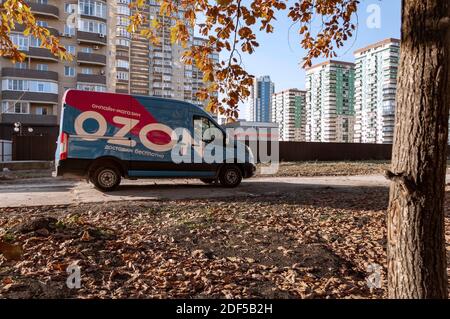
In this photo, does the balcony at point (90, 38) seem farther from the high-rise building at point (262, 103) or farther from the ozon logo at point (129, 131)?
the high-rise building at point (262, 103)

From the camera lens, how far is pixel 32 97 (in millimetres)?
42781

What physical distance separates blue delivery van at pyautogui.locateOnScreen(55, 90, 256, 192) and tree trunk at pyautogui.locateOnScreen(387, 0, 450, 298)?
838cm

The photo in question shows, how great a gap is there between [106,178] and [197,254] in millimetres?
6433

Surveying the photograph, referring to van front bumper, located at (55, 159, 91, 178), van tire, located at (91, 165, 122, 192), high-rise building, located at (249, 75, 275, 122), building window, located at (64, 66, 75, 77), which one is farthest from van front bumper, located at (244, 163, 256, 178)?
high-rise building, located at (249, 75, 275, 122)

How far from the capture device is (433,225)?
2268mm

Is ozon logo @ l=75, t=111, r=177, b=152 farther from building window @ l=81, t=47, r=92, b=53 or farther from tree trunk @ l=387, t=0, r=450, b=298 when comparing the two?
building window @ l=81, t=47, r=92, b=53

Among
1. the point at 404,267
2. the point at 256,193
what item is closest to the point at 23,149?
the point at 256,193

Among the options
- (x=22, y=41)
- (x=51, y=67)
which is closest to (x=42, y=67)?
(x=51, y=67)

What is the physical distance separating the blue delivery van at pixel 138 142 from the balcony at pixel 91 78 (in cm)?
4159

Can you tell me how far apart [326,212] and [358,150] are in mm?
27324

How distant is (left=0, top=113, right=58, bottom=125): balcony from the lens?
4122 cm

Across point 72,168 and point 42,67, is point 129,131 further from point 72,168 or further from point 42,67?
point 42,67
